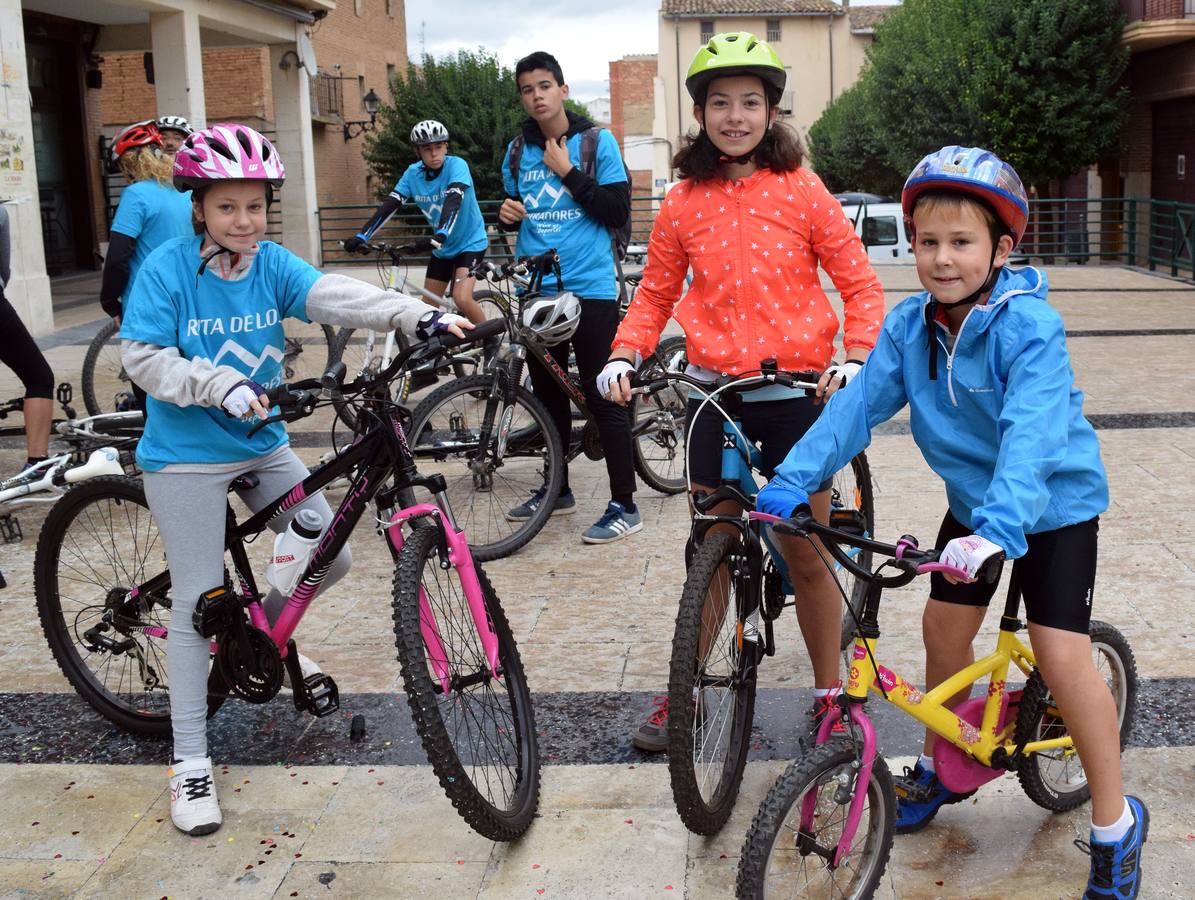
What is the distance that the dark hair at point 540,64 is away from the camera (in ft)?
19.8

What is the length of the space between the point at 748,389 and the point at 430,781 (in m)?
1.38

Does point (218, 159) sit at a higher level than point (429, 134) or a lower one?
lower

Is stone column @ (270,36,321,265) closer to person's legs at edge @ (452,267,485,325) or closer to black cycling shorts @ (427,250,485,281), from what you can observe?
black cycling shorts @ (427,250,485,281)

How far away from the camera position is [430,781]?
3686 millimetres

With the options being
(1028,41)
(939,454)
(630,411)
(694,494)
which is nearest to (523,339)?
(630,411)

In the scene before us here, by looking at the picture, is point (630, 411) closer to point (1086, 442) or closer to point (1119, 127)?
point (1086, 442)

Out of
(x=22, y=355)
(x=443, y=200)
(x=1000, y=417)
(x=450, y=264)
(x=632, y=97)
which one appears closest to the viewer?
(x=1000, y=417)

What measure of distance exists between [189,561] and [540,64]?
332 cm

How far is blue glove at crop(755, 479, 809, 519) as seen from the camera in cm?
272

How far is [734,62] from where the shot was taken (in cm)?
356

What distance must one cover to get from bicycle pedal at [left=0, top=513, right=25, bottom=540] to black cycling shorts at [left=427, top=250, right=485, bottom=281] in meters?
3.62

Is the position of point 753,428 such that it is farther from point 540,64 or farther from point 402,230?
point 402,230

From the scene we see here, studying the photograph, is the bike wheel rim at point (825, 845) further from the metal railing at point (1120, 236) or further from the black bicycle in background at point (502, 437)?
the metal railing at point (1120, 236)

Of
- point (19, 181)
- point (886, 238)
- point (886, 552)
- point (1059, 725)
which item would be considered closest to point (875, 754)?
point (886, 552)
